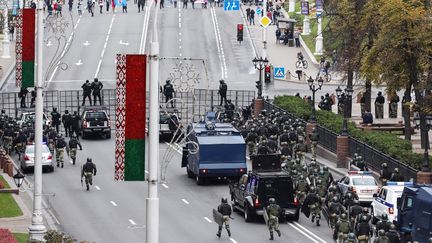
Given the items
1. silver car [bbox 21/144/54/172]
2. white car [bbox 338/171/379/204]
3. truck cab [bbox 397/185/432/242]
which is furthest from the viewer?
silver car [bbox 21/144/54/172]

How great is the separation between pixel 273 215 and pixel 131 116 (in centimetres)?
2446

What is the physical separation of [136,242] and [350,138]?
19160 millimetres

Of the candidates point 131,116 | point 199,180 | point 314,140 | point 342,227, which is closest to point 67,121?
point 314,140

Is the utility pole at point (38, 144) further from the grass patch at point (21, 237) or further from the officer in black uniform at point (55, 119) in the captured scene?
the officer in black uniform at point (55, 119)

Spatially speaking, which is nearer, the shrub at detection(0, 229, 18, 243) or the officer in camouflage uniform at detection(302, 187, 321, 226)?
the shrub at detection(0, 229, 18, 243)

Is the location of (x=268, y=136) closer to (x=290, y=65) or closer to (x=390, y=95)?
(x=390, y=95)

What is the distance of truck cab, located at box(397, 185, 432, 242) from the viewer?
45281mm

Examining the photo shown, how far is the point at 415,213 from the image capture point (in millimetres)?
46125

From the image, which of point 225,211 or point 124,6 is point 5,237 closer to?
point 225,211

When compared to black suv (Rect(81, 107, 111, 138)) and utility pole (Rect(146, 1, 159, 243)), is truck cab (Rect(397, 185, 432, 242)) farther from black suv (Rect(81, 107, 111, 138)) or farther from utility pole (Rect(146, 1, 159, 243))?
black suv (Rect(81, 107, 111, 138))

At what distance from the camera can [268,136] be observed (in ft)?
225

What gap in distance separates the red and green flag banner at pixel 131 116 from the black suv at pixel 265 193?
2534cm

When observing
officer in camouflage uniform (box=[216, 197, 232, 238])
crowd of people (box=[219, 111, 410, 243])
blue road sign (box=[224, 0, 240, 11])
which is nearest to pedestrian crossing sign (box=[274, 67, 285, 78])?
crowd of people (box=[219, 111, 410, 243])

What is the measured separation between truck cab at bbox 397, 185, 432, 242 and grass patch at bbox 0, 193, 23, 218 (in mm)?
14162
